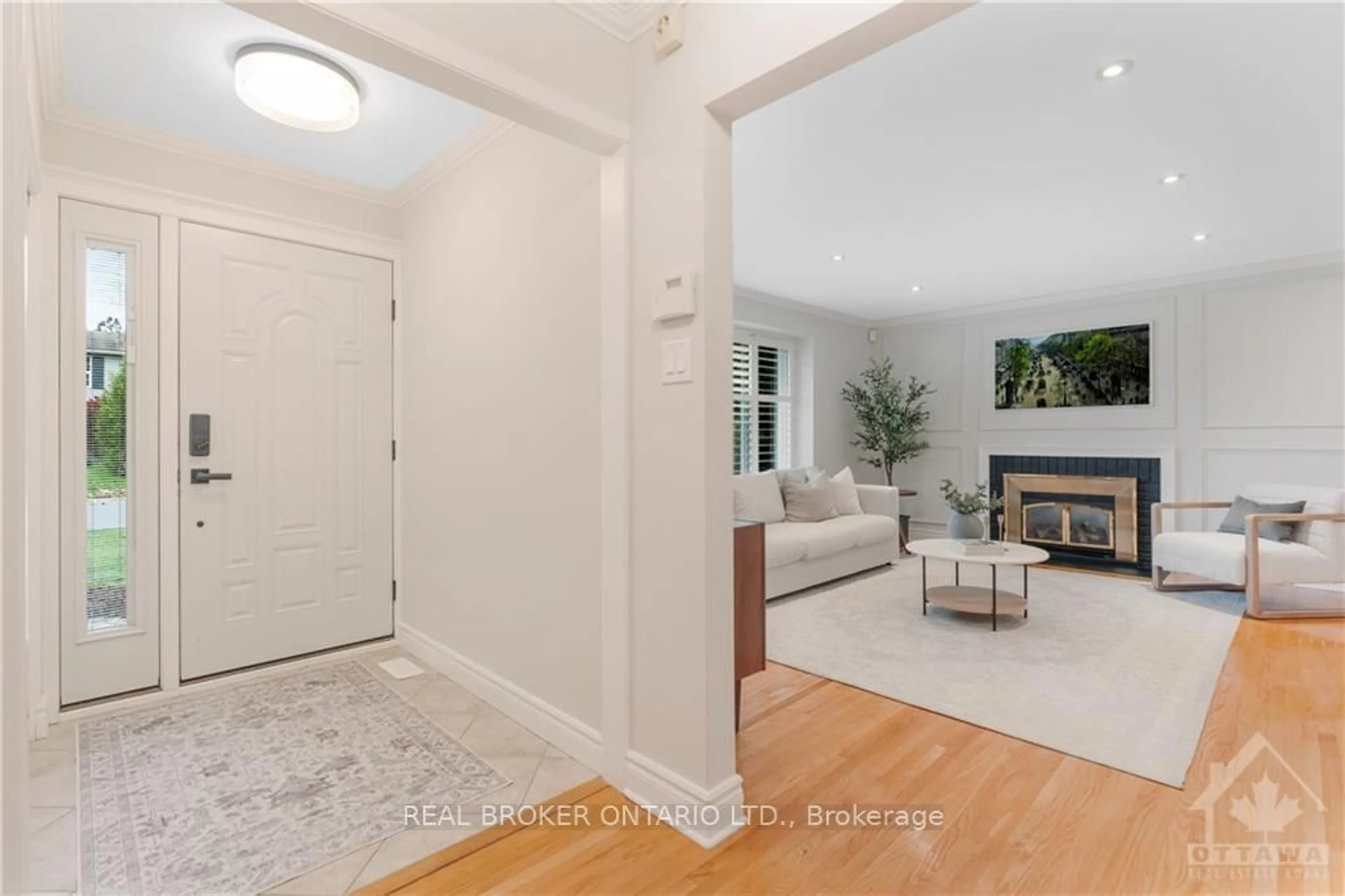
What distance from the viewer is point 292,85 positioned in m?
2.28

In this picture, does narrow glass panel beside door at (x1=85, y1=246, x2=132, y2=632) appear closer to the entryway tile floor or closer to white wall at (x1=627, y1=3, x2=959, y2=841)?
the entryway tile floor

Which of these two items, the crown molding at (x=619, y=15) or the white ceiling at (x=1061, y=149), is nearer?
the crown molding at (x=619, y=15)

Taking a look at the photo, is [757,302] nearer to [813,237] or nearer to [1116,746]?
[813,237]

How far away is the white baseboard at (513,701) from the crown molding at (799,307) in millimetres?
3779

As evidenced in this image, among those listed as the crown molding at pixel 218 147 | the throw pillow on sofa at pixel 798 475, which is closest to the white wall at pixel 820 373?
the throw pillow on sofa at pixel 798 475

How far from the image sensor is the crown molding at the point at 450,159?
2.67 meters

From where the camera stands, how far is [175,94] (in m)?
2.49

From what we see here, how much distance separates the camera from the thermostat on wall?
5.97 ft

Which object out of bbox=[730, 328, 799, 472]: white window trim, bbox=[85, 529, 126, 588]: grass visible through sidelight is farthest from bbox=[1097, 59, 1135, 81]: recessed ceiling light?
bbox=[85, 529, 126, 588]: grass visible through sidelight

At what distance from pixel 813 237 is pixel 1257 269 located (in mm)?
3674

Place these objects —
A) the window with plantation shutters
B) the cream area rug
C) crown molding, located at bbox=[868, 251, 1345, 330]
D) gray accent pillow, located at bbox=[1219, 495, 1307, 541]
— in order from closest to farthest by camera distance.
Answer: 1. the cream area rug
2. gray accent pillow, located at bbox=[1219, 495, 1307, 541]
3. crown molding, located at bbox=[868, 251, 1345, 330]
4. the window with plantation shutters

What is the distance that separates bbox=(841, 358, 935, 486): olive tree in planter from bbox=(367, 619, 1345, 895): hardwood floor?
4242 mm

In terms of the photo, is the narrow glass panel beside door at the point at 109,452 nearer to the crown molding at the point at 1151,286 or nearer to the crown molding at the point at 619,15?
the crown molding at the point at 619,15

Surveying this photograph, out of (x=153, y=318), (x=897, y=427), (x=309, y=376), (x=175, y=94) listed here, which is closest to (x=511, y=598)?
(x=309, y=376)
